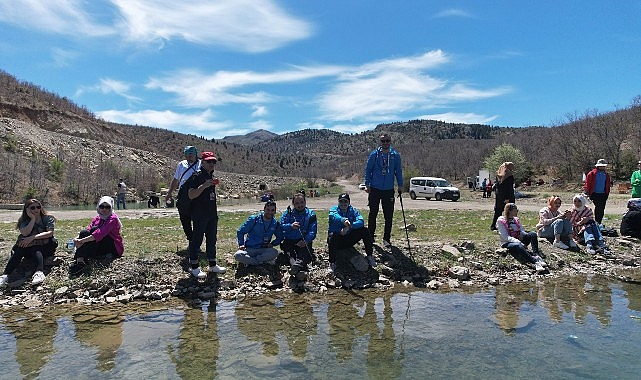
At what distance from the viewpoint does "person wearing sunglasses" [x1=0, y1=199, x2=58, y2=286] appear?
319 inches

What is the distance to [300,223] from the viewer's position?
924 cm

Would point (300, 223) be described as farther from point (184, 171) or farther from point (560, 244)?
point (560, 244)

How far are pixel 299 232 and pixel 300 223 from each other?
0.85 ft

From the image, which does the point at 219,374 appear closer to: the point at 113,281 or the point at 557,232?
the point at 113,281

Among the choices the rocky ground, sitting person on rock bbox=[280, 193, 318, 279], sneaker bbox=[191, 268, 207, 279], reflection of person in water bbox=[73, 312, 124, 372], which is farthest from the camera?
sitting person on rock bbox=[280, 193, 318, 279]

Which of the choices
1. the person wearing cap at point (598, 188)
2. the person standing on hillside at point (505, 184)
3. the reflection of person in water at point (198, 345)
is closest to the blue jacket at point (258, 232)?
the reflection of person in water at point (198, 345)

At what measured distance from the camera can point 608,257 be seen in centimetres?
1070

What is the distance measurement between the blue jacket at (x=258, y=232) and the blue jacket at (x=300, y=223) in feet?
0.55

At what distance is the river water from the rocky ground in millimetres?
460

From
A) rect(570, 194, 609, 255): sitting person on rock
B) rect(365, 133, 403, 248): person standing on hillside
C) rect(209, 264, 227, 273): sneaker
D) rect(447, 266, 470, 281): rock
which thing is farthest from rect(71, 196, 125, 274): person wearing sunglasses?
rect(570, 194, 609, 255): sitting person on rock

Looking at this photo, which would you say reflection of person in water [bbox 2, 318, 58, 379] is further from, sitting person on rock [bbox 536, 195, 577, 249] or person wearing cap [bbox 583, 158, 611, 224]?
person wearing cap [bbox 583, 158, 611, 224]

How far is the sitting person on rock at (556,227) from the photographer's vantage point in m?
11.2

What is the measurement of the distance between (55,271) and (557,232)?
36.0 ft

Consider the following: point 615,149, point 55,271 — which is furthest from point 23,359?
point 615,149
